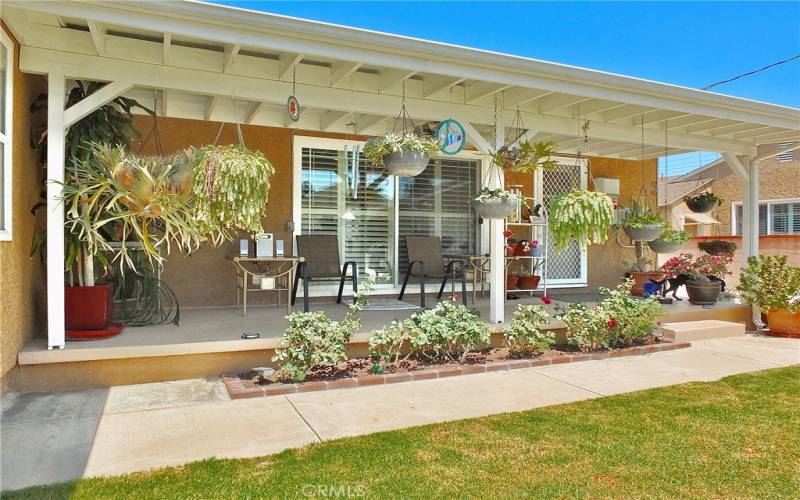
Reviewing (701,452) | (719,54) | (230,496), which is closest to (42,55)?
(230,496)

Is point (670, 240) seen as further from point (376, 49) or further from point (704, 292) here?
point (376, 49)

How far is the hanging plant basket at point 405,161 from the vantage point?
14.3 feet

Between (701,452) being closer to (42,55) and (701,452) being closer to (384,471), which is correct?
(384,471)

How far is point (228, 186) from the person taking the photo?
3.64m

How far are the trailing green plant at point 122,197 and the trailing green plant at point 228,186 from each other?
6.0 inches

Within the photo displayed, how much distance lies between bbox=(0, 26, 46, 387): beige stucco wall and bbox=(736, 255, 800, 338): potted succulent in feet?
23.6

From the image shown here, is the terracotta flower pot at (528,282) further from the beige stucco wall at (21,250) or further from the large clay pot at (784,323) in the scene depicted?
the beige stucco wall at (21,250)

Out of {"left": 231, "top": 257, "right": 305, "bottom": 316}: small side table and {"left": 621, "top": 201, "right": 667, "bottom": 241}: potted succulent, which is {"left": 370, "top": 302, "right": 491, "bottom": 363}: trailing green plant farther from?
{"left": 621, "top": 201, "right": 667, "bottom": 241}: potted succulent

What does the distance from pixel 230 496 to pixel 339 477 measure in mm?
453

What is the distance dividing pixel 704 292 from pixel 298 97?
5.29 meters

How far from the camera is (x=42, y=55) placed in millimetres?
3557

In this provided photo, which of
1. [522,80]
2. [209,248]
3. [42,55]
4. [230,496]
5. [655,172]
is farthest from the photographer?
[655,172]

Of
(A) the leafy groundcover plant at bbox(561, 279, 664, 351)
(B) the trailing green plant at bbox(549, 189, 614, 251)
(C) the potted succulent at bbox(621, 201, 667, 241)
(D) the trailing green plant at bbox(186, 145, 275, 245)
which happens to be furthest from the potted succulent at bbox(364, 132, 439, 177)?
(C) the potted succulent at bbox(621, 201, 667, 241)

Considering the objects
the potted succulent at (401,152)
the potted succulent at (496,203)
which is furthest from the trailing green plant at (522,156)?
the potted succulent at (401,152)
